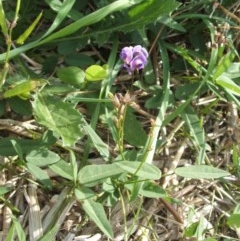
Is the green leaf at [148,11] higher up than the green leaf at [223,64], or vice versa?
the green leaf at [148,11]

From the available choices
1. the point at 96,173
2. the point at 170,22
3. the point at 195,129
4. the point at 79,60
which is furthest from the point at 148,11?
the point at 96,173

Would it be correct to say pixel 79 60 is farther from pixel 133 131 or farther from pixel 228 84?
pixel 228 84

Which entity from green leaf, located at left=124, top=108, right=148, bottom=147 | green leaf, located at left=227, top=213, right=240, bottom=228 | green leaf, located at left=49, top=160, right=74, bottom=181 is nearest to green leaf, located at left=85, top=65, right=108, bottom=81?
green leaf, located at left=124, top=108, right=148, bottom=147

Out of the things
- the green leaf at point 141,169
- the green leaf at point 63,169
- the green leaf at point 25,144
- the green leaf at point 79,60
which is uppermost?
the green leaf at point 79,60

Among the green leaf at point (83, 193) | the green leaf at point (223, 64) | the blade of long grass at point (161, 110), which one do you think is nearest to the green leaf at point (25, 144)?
the green leaf at point (83, 193)

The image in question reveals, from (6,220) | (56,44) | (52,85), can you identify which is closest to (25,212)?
(6,220)

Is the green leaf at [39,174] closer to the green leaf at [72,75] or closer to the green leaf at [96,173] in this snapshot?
the green leaf at [96,173]

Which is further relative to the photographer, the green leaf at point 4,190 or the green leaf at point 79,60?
the green leaf at point 79,60
